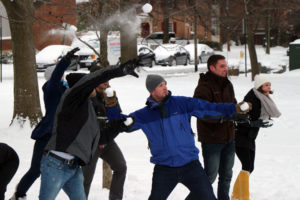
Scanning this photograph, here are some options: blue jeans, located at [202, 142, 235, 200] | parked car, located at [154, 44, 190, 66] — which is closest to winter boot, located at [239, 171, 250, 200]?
blue jeans, located at [202, 142, 235, 200]

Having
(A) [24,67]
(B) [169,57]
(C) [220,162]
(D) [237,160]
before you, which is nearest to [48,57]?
(B) [169,57]

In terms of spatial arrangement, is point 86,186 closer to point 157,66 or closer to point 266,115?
point 266,115

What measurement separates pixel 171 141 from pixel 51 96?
1.25 m

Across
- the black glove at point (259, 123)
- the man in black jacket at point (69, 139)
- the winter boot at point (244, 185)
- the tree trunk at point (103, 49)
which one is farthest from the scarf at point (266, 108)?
the man in black jacket at point (69, 139)

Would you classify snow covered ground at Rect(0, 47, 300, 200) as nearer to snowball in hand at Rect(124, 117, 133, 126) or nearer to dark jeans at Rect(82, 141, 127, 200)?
dark jeans at Rect(82, 141, 127, 200)

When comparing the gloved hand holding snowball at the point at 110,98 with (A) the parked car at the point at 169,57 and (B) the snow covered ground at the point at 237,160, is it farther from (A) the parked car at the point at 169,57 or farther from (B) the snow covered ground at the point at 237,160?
(A) the parked car at the point at 169,57

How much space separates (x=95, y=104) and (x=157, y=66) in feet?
75.2

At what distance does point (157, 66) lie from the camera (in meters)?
27.6

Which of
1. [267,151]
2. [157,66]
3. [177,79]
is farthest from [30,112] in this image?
[157,66]

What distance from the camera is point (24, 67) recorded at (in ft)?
32.2

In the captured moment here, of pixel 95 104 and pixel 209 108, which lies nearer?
pixel 209 108

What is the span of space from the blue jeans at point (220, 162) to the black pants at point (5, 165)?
193 centimetres

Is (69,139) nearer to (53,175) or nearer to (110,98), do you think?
(53,175)

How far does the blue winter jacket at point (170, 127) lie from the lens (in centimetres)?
404
